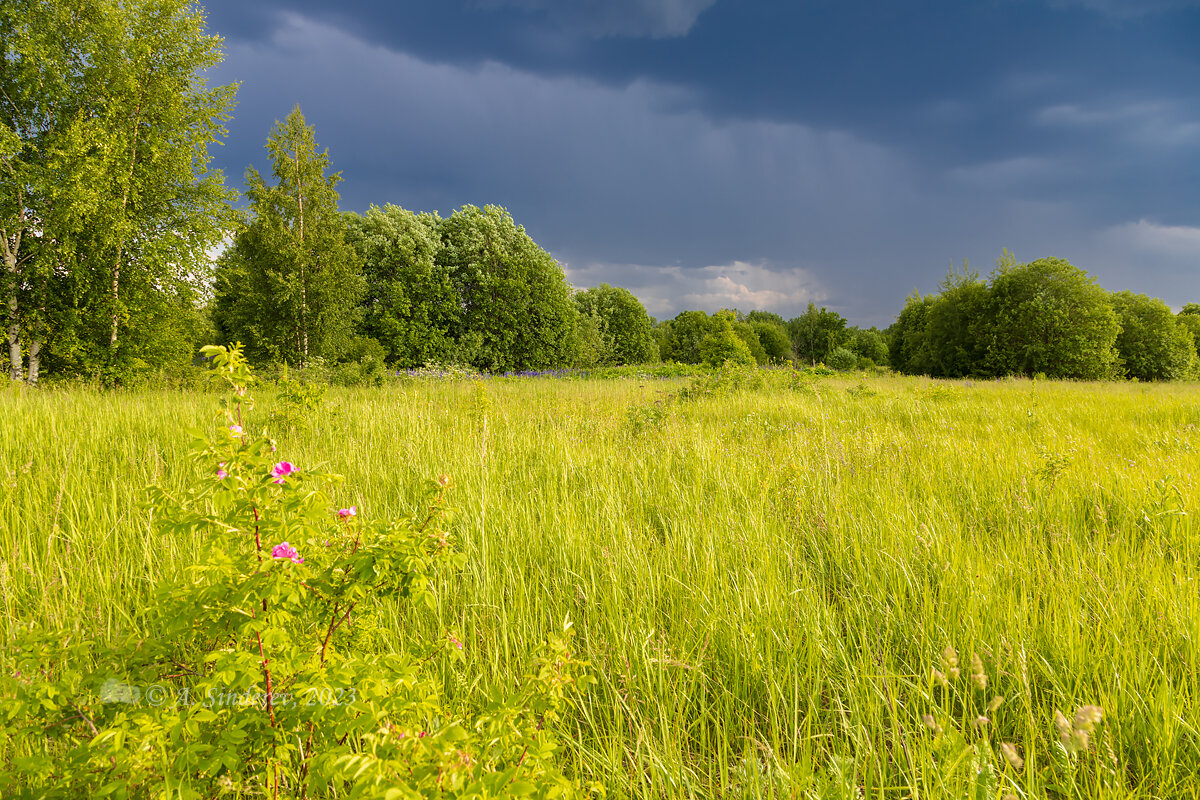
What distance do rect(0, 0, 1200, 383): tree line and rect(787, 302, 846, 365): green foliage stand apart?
1159 inches

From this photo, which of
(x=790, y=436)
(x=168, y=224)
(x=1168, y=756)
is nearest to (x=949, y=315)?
(x=790, y=436)

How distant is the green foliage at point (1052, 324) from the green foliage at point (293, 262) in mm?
36309

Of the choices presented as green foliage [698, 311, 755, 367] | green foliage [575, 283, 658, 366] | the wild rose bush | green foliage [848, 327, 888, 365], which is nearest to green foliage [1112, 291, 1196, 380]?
green foliage [698, 311, 755, 367]

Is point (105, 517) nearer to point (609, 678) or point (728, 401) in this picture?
point (609, 678)

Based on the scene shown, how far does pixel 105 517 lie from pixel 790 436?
5.87m

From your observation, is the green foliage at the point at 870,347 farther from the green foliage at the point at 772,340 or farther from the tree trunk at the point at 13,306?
the tree trunk at the point at 13,306

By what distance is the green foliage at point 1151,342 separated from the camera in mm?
33344

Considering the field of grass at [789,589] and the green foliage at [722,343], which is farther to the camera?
the green foliage at [722,343]

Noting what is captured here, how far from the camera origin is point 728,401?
8797mm

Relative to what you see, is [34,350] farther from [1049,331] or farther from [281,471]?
[1049,331]

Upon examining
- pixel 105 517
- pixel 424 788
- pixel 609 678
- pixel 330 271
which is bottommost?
pixel 609 678

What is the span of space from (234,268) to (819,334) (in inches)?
2687

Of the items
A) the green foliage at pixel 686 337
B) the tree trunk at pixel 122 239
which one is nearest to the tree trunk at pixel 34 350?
the tree trunk at pixel 122 239

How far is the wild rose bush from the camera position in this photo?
0.98m
